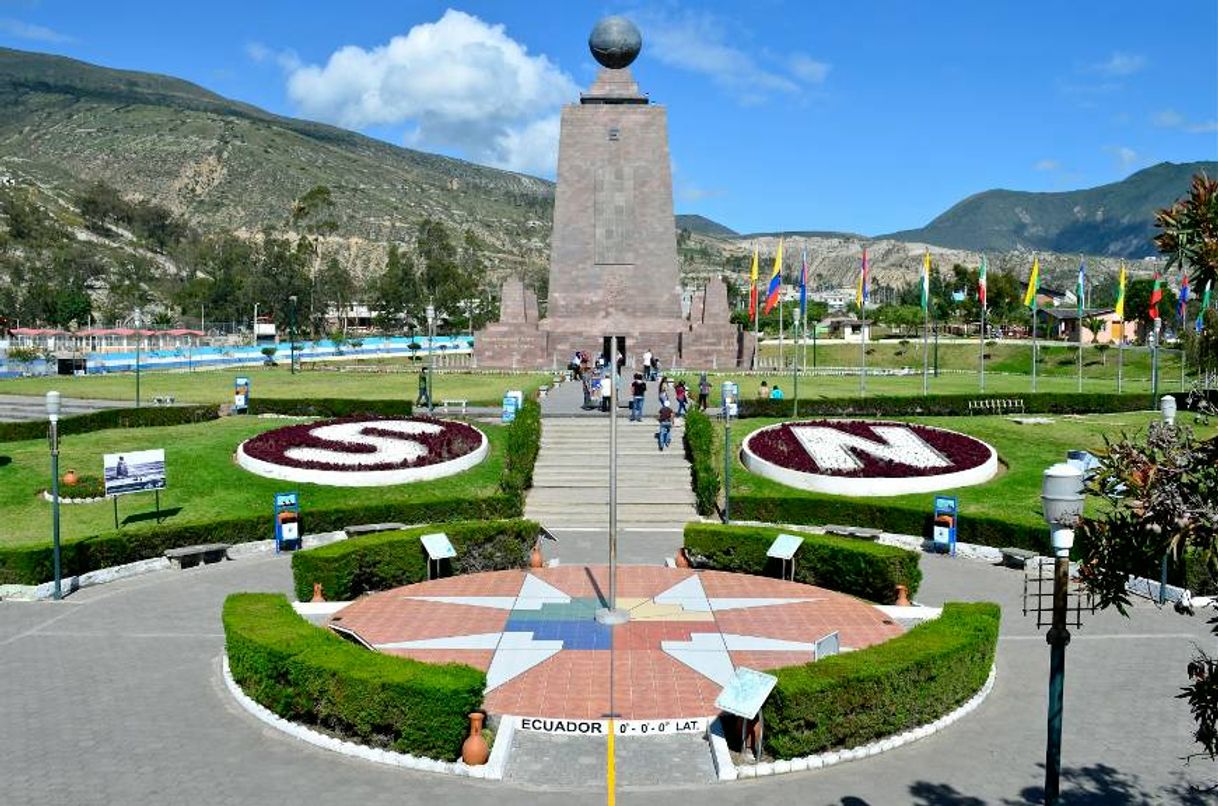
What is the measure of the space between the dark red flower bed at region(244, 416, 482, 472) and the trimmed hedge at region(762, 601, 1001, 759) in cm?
2137

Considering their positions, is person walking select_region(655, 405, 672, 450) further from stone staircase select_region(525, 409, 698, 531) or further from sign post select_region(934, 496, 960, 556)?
sign post select_region(934, 496, 960, 556)

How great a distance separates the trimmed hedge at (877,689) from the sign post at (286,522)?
17.2 meters

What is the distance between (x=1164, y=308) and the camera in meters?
82.9

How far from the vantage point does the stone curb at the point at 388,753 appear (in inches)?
585

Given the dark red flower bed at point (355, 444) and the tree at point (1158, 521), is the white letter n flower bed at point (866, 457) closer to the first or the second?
the dark red flower bed at point (355, 444)

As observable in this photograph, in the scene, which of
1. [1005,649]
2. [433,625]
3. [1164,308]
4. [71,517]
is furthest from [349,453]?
[1164,308]

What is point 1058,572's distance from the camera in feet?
35.2

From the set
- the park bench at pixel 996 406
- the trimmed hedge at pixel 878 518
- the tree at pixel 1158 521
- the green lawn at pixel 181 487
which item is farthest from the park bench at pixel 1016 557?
the tree at pixel 1158 521

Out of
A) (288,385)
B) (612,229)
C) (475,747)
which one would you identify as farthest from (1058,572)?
(612,229)

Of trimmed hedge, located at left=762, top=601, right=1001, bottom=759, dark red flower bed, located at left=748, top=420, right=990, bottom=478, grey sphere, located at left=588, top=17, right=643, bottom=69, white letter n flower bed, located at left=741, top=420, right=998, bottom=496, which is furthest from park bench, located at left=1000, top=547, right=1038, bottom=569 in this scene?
grey sphere, located at left=588, top=17, right=643, bottom=69

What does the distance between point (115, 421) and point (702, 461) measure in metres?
23.7

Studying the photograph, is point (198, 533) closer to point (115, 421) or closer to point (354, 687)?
point (354, 687)

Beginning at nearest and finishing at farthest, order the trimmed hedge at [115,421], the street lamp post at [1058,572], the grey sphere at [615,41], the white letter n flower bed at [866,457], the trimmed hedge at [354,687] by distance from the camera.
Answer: the street lamp post at [1058,572], the trimmed hedge at [354,687], the white letter n flower bed at [866,457], the trimmed hedge at [115,421], the grey sphere at [615,41]

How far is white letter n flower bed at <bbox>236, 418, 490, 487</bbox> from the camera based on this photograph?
112 ft
